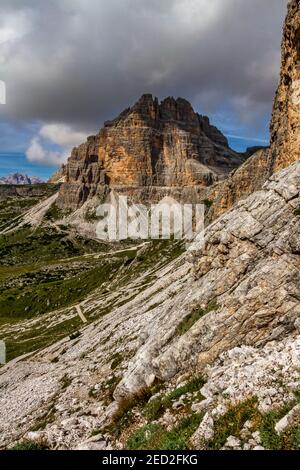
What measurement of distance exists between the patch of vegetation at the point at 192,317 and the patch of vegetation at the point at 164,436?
8682 millimetres

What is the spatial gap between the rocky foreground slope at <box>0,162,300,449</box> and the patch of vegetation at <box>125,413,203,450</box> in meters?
0.06

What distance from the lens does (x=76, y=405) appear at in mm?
27797

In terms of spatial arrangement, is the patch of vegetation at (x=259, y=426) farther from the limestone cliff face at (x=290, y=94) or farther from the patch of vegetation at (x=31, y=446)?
the limestone cliff face at (x=290, y=94)

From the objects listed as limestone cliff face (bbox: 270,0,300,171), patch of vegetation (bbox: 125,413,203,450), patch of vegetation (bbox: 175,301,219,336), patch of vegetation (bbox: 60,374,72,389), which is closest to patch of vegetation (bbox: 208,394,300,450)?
patch of vegetation (bbox: 125,413,203,450)

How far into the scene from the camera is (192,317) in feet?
85.3

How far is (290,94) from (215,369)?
46632 mm

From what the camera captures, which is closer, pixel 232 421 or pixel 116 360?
pixel 232 421

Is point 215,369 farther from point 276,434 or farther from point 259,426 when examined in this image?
point 276,434

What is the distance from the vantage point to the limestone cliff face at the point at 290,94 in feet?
166

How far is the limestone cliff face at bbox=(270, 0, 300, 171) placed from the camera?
5050 centimetres

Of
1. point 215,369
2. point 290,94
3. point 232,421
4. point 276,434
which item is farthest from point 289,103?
point 276,434

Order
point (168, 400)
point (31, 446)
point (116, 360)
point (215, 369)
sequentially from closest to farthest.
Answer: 1. point (168, 400)
2. point (31, 446)
3. point (215, 369)
4. point (116, 360)

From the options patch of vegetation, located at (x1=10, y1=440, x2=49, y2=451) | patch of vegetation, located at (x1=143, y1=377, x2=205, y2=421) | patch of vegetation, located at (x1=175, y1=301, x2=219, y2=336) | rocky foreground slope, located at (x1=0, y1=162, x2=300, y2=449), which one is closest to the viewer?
rocky foreground slope, located at (x1=0, y1=162, x2=300, y2=449)

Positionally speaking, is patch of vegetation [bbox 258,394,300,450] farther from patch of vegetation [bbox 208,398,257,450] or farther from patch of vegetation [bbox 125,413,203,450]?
patch of vegetation [bbox 125,413,203,450]
